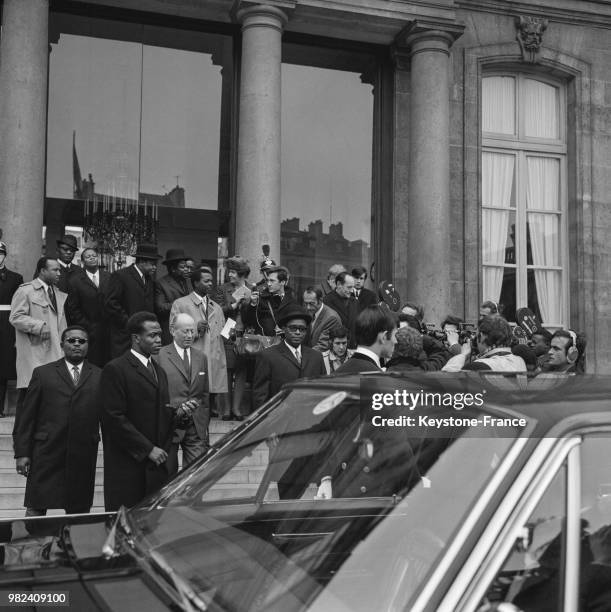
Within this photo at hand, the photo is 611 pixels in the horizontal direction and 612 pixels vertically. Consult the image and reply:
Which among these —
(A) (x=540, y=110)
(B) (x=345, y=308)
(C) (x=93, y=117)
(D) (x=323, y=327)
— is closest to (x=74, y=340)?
(D) (x=323, y=327)

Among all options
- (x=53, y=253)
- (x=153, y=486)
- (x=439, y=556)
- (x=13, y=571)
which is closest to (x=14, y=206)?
(x=53, y=253)

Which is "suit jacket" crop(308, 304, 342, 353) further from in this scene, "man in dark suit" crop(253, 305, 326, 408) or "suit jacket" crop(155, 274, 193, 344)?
"man in dark suit" crop(253, 305, 326, 408)

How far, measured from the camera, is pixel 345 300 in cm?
1116

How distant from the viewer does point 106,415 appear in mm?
6324

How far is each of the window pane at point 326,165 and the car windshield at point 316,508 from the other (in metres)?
11.7

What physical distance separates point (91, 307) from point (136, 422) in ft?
13.7

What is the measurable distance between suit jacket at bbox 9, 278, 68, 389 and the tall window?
27.1ft

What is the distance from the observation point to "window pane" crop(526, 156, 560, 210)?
52.2 ft

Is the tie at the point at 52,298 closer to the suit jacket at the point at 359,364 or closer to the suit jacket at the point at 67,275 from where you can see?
the suit jacket at the point at 67,275

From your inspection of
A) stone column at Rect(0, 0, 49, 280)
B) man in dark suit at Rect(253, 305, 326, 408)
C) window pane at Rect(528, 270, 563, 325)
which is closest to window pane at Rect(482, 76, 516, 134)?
window pane at Rect(528, 270, 563, 325)

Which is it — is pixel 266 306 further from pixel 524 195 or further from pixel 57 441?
pixel 524 195

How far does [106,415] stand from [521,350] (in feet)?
12.6

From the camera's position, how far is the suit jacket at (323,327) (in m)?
10.0

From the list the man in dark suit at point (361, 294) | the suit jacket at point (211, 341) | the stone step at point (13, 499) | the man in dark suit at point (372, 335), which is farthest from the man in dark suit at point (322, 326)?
the man in dark suit at point (372, 335)
